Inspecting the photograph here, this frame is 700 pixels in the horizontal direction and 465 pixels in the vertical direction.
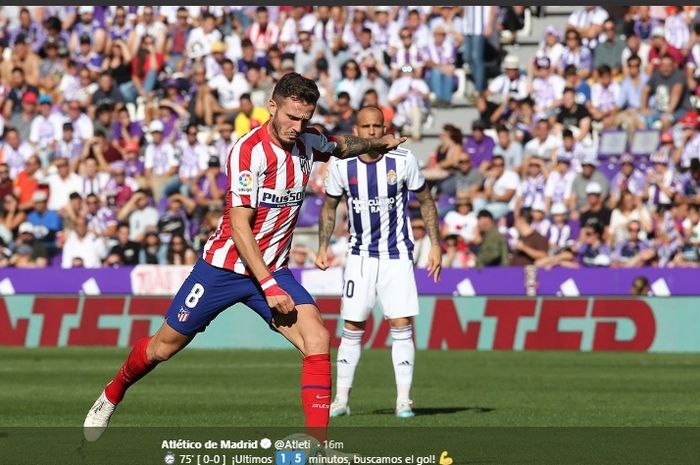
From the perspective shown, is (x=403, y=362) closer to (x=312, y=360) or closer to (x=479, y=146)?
(x=312, y=360)

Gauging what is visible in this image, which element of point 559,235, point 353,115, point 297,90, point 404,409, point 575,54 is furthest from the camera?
point 575,54

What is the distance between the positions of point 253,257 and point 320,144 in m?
0.91

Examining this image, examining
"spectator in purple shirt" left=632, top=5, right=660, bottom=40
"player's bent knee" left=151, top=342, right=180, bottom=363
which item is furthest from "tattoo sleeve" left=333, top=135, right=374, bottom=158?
"spectator in purple shirt" left=632, top=5, right=660, bottom=40

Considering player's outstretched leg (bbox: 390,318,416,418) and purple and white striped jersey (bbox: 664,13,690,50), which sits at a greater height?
purple and white striped jersey (bbox: 664,13,690,50)

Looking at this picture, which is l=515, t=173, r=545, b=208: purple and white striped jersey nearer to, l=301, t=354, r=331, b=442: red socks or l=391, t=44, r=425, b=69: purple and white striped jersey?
l=391, t=44, r=425, b=69: purple and white striped jersey

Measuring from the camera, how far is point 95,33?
29344mm

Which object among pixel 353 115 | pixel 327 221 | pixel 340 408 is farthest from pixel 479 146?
pixel 340 408

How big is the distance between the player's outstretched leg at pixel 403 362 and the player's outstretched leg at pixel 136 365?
124 inches

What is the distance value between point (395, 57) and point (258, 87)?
2642 millimetres

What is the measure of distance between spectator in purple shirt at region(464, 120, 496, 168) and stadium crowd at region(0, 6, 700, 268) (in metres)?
0.02

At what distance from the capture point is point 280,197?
28.4ft

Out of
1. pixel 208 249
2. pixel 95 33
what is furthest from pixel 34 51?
pixel 208 249

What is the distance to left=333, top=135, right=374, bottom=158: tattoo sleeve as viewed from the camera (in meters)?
9.18
